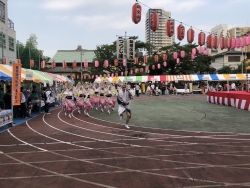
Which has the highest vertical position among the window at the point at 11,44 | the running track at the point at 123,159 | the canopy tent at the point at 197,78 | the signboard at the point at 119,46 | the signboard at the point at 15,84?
the window at the point at 11,44

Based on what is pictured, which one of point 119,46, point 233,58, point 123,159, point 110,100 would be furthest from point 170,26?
point 233,58

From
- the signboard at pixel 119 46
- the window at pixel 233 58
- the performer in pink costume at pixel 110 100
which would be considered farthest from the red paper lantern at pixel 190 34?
the window at pixel 233 58

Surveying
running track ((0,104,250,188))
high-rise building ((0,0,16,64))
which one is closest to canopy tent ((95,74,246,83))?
high-rise building ((0,0,16,64))

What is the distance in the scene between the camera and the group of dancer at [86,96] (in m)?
15.0

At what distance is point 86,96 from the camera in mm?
15922

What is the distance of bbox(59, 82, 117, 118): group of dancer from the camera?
1500cm

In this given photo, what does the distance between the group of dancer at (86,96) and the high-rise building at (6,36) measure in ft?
49.9

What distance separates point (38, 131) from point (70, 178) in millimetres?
5790

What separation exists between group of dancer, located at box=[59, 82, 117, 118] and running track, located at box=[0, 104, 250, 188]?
509 cm

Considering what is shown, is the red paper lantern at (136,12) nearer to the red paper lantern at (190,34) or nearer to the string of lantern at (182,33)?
the string of lantern at (182,33)

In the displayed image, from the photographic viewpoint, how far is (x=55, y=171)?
5.59 metres

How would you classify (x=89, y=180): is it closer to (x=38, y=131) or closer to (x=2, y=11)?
(x=38, y=131)

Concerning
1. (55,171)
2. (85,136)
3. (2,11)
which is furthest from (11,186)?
(2,11)

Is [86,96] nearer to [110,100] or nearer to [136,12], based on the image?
[110,100]
